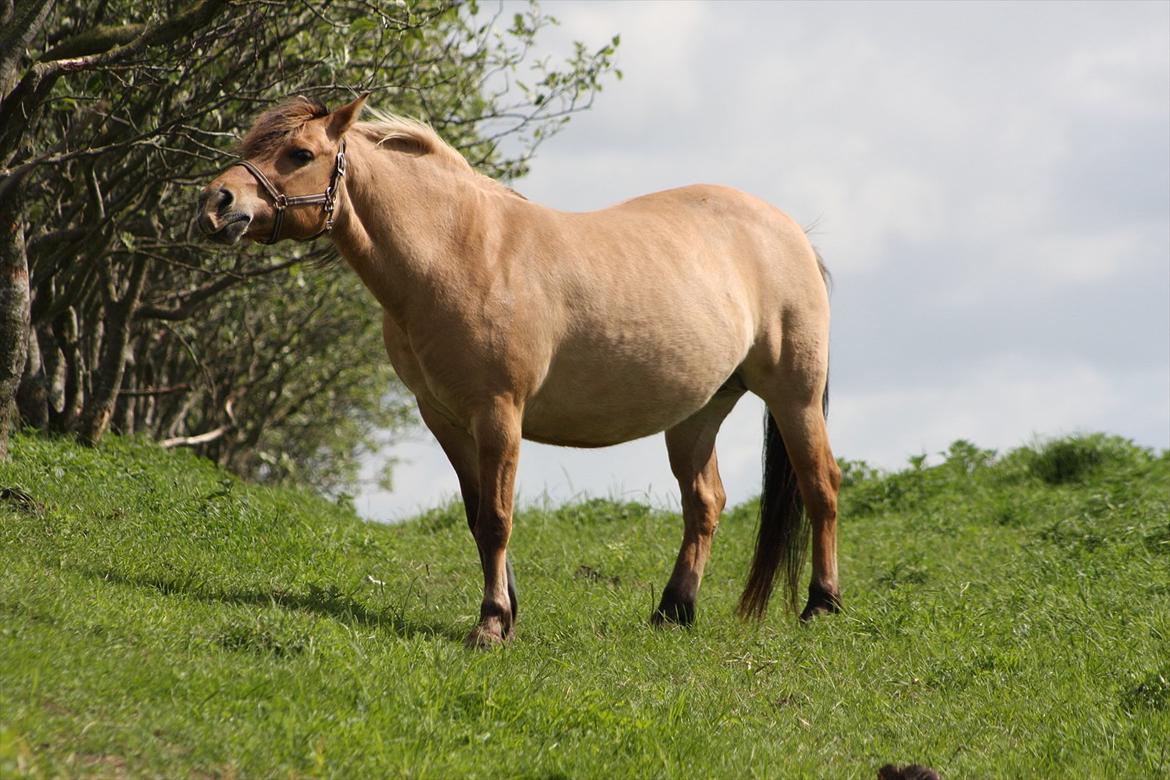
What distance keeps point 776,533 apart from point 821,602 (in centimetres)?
53

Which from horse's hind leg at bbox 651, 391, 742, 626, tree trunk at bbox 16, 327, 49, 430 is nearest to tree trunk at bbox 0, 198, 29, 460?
tree trunk at bbox 16, 327, 49, 430

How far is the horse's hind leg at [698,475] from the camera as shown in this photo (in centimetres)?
793

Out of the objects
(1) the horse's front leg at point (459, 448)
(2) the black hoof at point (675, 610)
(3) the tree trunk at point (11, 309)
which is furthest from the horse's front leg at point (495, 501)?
(3) the tree trunk at point (11, 309)

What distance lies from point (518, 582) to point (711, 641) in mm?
2212

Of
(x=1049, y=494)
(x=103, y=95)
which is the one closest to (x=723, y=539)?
(x=1049, y=494)

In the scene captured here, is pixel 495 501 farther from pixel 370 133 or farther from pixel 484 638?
pixel 370 133

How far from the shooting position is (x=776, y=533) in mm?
8211

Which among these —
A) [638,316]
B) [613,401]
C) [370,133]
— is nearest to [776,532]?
[613,401]

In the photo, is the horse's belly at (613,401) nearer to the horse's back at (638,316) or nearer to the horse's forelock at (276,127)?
the horse's back at (638,316)

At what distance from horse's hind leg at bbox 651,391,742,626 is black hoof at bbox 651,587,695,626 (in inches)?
6.5

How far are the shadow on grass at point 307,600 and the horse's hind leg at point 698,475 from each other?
1.90m

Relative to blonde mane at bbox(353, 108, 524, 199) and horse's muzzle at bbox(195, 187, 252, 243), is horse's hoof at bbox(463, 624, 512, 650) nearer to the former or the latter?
horse's muzzle at bbox(195, 187, 252, 243)

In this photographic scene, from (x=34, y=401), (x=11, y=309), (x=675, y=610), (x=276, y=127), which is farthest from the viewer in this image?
(x=34, y=401)

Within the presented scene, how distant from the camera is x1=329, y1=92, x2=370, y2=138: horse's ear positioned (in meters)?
6.26
